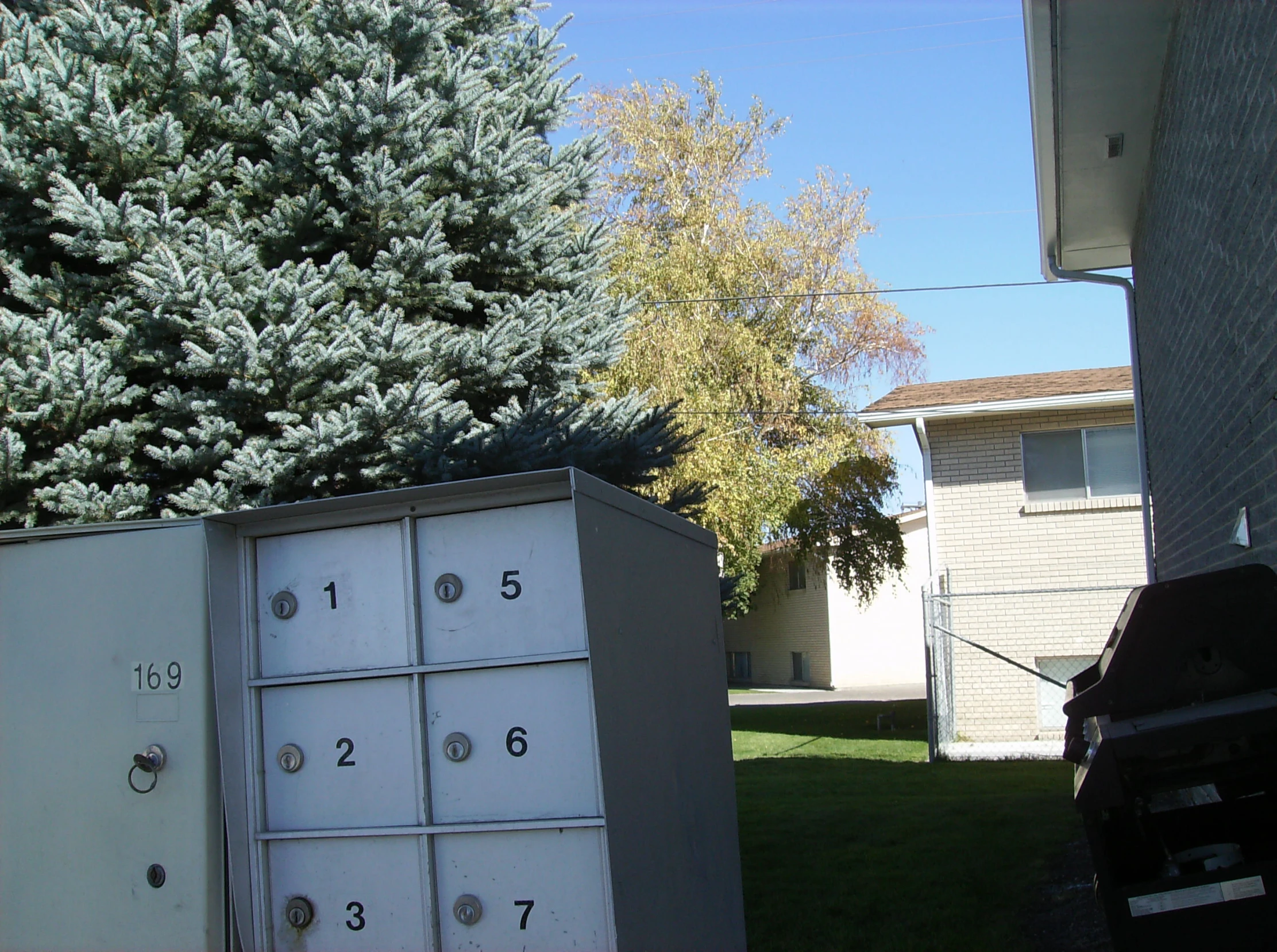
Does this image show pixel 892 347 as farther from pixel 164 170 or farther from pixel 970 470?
pixel 164 170

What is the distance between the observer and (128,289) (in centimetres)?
699

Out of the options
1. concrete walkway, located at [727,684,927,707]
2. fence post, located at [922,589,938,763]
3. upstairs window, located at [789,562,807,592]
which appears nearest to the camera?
fence post, located at [922,589,938,763]

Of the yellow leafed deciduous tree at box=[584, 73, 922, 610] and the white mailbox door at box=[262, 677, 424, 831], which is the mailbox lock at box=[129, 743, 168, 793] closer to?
the white mailbox door at box=[262, 677, 424, 831]

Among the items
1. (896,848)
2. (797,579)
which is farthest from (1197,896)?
(797,579)

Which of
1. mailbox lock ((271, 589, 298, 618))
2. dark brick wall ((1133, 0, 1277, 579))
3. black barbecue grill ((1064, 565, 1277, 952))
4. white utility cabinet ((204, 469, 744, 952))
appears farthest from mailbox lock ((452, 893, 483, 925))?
dark brick wall ((1133, 0, 1277, 579))

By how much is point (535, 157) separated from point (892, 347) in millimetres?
15038

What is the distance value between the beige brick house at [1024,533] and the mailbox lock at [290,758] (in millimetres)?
11362

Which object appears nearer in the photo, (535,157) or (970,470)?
(535,157)

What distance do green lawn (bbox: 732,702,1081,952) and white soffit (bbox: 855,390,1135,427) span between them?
14.8 feet

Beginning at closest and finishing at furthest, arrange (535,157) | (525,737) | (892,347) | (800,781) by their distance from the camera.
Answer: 1. (525,737)
2. (535,157)
3. (800,781)
4. (892,347)

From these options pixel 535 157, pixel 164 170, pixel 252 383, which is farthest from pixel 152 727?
A: pixel 535 157

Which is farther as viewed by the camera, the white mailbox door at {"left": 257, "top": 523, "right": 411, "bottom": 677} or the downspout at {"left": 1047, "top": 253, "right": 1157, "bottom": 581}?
the downspout at {"left": 1047, "top": 253, "right": 1157, "bottom": 581}

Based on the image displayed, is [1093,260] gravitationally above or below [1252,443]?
above

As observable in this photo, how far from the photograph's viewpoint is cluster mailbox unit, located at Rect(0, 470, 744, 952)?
3.76 meters
